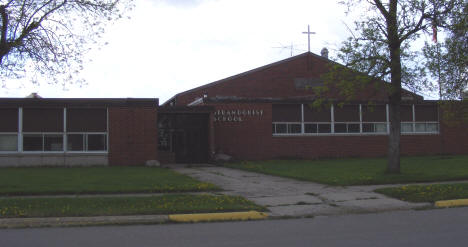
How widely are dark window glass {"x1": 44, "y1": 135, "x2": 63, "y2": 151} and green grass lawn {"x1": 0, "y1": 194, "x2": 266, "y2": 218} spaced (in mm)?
14294

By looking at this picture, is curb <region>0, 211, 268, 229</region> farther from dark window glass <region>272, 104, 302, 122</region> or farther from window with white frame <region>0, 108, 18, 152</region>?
dark window glass <region>272, 104, 302, 122</region>

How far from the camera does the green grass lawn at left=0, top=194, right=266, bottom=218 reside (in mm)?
10555

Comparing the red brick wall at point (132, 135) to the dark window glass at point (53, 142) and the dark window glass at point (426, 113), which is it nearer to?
the dark window glass at point (53, 142)

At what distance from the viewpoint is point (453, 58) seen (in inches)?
697

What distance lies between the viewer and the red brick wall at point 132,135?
26.5 metres

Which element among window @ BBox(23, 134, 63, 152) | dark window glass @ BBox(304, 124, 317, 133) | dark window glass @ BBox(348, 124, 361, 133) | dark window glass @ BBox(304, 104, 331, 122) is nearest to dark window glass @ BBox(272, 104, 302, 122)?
dark window glass @ BBox(304, 104, 331, 122)

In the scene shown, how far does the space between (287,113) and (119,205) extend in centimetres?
2013

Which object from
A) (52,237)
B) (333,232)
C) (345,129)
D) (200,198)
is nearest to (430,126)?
(345,129)

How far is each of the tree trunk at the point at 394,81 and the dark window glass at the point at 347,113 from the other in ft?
42.4

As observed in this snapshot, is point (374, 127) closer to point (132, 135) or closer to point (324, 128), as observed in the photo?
point (324, 128)

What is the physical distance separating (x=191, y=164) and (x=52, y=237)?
2068 cm

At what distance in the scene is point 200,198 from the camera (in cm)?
1241

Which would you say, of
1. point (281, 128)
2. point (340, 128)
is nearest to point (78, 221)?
point (281, 128)

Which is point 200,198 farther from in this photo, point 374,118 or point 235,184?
point 374,118
